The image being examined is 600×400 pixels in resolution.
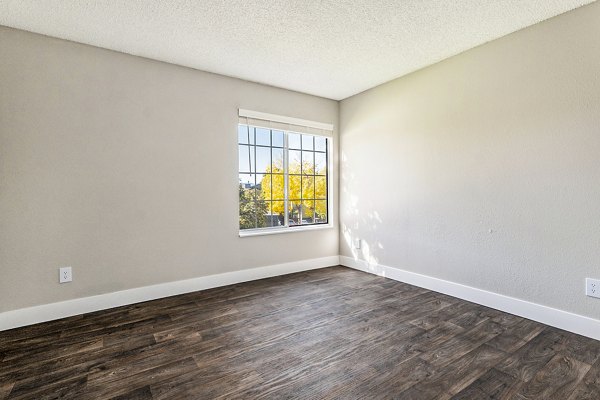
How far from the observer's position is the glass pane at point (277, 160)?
12.6 feet

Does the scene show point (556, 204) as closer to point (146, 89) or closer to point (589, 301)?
point (589, 301)

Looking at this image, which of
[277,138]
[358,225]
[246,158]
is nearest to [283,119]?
[277,138]

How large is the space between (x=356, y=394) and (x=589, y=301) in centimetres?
193

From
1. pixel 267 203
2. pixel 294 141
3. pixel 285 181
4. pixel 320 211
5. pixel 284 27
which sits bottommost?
pixel 320 211

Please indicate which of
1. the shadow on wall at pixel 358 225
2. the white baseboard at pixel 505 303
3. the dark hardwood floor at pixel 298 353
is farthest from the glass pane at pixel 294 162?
the dark hardwood floor at pixel 298 353

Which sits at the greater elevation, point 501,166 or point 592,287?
point 501,166

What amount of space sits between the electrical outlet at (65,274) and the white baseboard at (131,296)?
0.19 metres

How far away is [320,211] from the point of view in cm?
433

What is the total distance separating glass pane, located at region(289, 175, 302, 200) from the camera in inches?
157

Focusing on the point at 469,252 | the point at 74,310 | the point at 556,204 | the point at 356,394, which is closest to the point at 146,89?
the point at 74,310

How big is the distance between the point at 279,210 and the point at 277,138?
3.05 ft

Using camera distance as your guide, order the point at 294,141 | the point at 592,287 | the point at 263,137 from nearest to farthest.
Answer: the point at 592,287, the point at 263,137, the point at 294,141

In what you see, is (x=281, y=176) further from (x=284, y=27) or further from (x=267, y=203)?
(x=284, y=27)

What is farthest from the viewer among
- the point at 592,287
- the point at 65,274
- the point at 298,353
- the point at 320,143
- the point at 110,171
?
the point at 320,143
